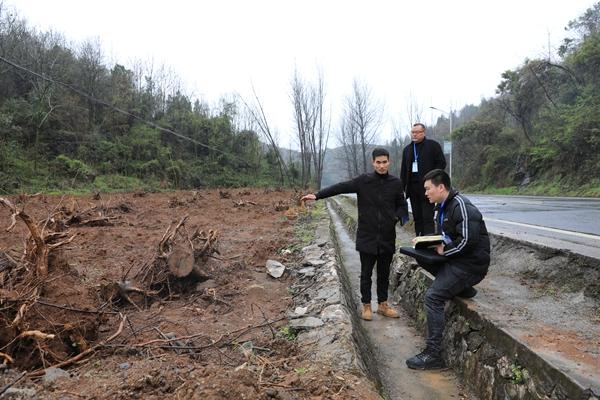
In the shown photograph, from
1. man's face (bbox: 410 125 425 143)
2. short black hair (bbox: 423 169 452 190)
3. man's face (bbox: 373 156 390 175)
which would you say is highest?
man's face (bbox: 410 125 425 143)

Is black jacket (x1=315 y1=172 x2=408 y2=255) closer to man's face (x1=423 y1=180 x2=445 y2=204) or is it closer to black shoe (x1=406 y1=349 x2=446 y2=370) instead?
man's face (x1=423 y1=180 x2=445 y2=204)

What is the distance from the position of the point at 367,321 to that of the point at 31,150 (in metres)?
25.0

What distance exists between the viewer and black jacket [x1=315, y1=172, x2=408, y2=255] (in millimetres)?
4645

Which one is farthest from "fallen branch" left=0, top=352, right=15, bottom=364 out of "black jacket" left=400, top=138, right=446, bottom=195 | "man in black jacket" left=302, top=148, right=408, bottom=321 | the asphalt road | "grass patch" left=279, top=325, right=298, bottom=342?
the asphalt road

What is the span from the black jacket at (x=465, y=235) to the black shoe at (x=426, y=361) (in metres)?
0.88

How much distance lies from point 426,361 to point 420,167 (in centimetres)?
254

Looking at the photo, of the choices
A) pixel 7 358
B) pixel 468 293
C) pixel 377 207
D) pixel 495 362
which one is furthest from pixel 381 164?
pixel 7 358

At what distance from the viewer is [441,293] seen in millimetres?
3830

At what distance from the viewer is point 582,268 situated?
4371 millimetres

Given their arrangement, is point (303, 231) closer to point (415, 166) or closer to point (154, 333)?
point (415, 166)

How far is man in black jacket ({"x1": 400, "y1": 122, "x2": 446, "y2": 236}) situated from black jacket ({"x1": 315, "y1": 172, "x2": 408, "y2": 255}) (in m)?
0.95

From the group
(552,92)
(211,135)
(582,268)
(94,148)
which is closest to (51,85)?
(94,148)

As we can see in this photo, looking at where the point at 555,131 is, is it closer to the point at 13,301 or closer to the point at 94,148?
the point at 13,301

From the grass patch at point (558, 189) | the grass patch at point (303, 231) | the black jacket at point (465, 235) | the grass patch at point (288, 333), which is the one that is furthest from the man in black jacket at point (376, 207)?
the grass patch at point (558, 189)
